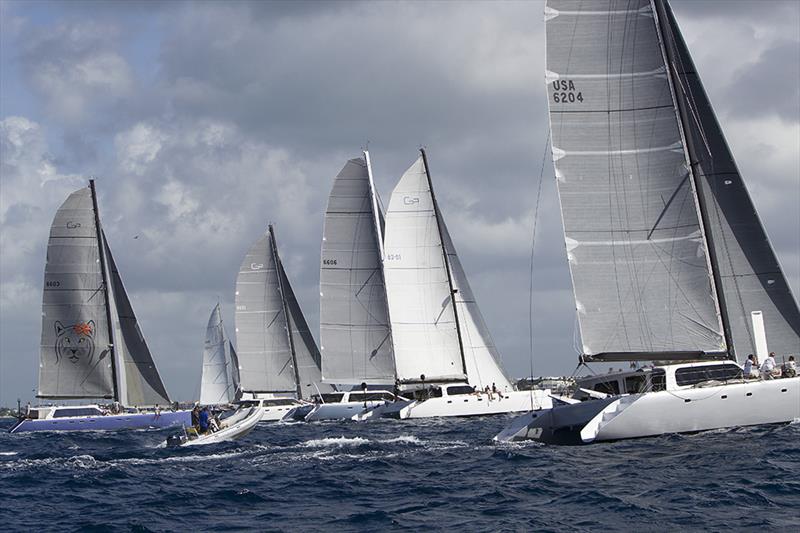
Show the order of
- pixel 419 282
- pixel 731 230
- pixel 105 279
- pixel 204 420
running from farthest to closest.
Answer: pixel 105 279
pixel 419 282
pixel 204 420
pixel 731 230

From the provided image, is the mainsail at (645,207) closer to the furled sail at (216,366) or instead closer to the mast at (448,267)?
the mast at (448,267)

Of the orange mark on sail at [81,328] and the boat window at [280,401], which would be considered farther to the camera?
the boat window at [280,401]

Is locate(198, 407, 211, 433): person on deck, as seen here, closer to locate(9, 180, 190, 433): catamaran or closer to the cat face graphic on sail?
locate(9, 180, 190, 433): catamaran

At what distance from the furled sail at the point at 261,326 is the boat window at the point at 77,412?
451 inches

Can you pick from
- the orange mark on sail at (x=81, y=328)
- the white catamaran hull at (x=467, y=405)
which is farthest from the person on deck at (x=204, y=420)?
the orange mark on sail at (x=81, y=328)

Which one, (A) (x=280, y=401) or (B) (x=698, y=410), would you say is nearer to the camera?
(B) (x=698, y=410)

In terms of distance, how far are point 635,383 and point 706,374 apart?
1865 millimetres

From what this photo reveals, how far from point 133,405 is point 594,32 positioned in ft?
145

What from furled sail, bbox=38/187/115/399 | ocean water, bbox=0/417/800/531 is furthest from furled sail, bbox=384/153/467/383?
ocean water, bbox=0/417/800/531

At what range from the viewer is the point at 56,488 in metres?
25.7

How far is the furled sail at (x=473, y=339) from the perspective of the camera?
5719 centimetres

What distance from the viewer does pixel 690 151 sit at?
99.7ft

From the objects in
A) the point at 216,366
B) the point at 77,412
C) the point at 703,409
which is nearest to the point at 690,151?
the point at 703,409

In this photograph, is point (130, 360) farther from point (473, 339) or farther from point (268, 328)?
point (473, 339)
